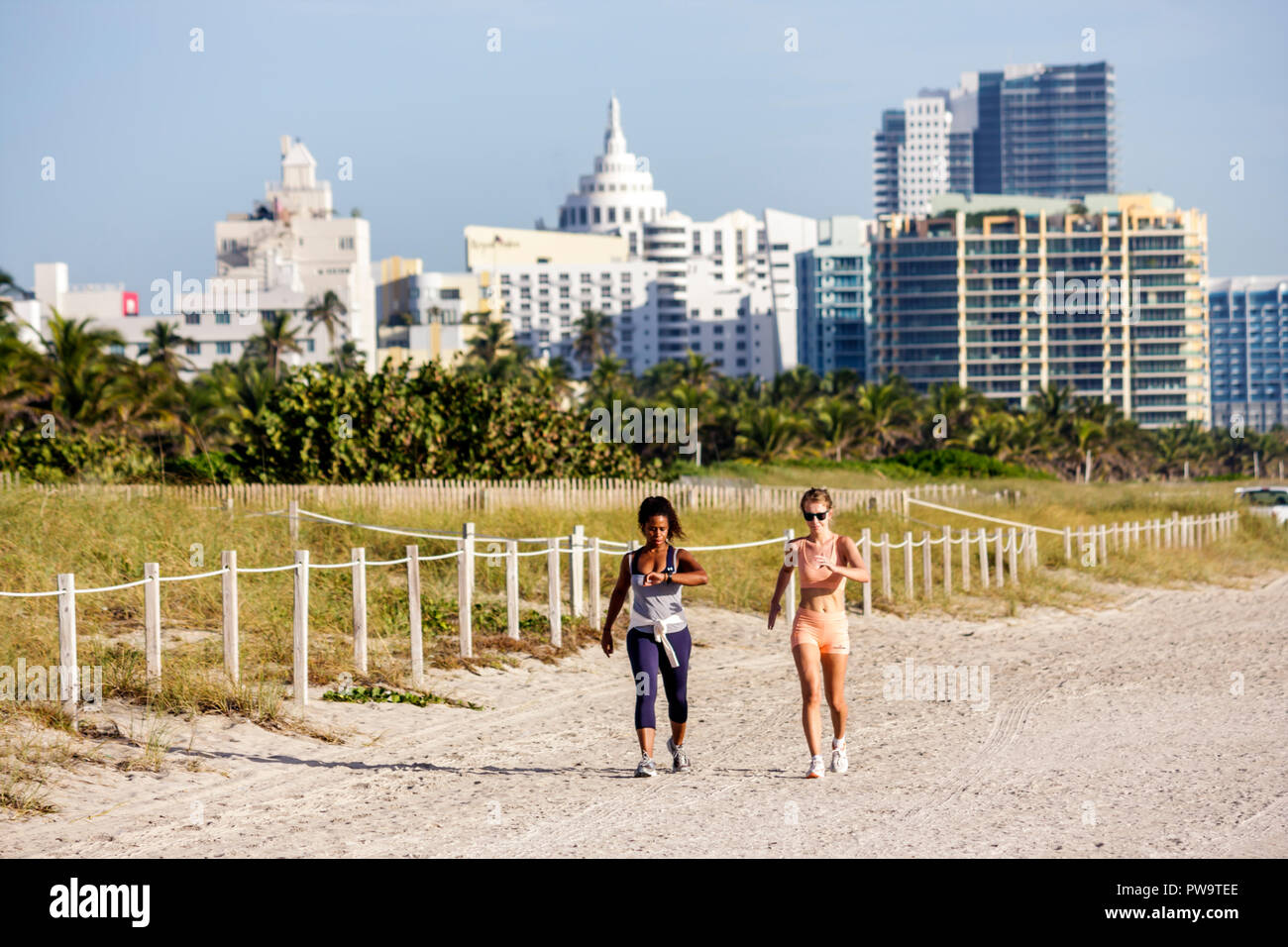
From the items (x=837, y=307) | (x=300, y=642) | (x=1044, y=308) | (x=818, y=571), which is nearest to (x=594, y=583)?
(x=300, y=642)

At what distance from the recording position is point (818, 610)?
358 inches

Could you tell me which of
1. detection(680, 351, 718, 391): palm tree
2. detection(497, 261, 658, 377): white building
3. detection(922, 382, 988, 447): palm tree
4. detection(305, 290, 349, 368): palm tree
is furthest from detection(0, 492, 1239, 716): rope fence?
detection(497, 261, 658, 377): white building

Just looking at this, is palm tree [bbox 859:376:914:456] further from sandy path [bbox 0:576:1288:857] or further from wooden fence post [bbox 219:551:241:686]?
wooden fence post [bbox 219:551:241:686]

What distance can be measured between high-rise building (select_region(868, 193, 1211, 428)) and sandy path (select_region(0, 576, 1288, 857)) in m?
152

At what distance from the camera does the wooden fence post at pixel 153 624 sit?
34.0 feet

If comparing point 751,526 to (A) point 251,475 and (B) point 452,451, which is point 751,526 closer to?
(B) point 452,451

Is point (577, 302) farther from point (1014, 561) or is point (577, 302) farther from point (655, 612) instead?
point (655, 612)

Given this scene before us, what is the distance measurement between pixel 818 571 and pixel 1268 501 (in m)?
32.9

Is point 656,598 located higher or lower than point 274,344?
lower

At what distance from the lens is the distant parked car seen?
3697 cm

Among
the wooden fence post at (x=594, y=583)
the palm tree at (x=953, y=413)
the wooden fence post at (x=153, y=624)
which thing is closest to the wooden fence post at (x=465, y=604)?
the wooden fence post at (x=594, y=583)

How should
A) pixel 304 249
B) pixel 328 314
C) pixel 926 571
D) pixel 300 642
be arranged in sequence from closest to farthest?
pixel 300 642
pixel 926 571
pixel 328 314
pixel 304 249

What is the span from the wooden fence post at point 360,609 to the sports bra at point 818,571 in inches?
175
